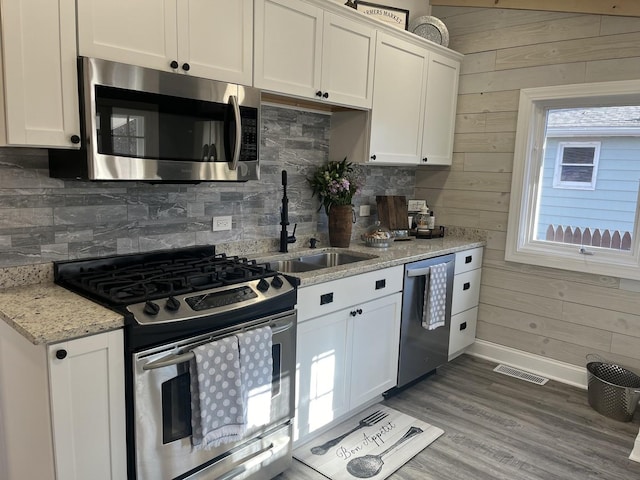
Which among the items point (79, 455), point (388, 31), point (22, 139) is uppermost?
point (388, 31)

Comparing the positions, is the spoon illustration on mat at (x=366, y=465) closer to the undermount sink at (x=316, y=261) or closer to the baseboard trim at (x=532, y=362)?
the undermount sink at (x=316, y=261)

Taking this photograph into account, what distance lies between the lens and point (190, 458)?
1793 mm

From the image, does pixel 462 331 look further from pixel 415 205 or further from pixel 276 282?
pixel 276 282

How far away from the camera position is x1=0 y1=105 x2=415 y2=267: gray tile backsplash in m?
1.93

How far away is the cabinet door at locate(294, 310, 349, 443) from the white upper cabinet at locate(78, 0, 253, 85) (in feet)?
4.17

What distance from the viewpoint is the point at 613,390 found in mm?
2926

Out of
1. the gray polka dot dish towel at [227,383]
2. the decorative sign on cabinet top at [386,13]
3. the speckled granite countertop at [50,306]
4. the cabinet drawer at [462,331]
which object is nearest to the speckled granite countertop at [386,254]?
the speckled granite countertop at [50,306]

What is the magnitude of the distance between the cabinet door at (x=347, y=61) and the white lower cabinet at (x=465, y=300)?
1.40 meters

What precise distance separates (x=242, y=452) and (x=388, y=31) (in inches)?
103

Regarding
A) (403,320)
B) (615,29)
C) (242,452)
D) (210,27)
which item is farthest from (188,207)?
(615,29)

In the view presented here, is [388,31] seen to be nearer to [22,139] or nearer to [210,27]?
[210,27]

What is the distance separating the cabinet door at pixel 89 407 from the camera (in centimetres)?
147

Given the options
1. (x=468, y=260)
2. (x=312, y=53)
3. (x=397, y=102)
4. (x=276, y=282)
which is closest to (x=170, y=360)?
(x=276, y=282)

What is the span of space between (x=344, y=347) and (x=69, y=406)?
1.41m
